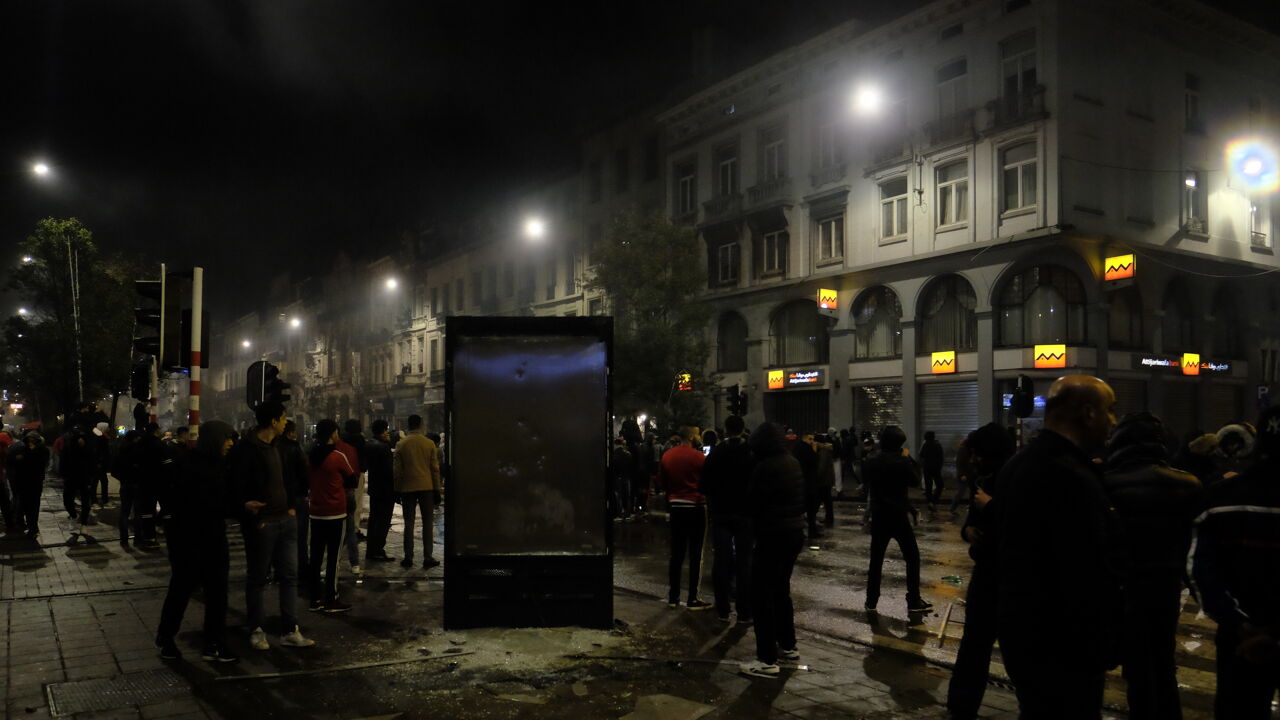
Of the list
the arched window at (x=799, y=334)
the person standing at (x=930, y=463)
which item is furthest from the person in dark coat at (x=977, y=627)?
the arched window at (x=799, y=334)

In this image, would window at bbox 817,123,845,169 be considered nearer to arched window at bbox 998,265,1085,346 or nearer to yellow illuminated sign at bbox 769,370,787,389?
yellow illuminated sign at bbox 769,370,787,389

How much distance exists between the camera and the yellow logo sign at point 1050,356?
83.2 ft

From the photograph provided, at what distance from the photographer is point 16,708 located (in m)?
5.95

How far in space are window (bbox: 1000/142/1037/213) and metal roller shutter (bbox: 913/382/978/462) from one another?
5203mm

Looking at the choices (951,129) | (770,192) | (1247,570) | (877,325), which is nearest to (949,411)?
(877,325)

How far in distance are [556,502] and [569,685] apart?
1.36 m

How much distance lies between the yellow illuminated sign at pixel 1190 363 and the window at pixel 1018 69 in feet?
28.9

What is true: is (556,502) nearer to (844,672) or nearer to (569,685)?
(569,685)

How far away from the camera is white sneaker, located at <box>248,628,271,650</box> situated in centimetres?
760

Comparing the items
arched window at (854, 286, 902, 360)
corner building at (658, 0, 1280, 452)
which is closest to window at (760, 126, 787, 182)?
corner building at (658, 0, 1280, 452)

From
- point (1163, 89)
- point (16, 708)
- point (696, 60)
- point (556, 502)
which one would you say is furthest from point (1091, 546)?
point (696, 60)

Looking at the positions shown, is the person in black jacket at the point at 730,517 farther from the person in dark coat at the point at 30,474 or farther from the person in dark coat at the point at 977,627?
the person in dark coat at the point at 30,474

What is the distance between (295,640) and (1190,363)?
27.5 m

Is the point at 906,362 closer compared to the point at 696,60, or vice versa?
the point at 906,362
